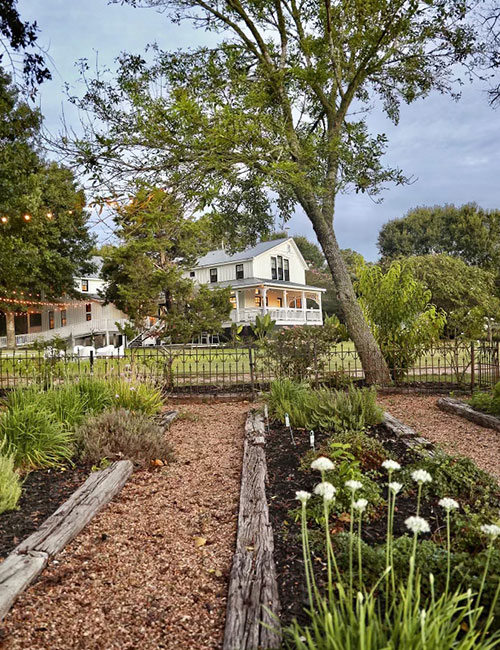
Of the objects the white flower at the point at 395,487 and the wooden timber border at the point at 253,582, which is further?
the wooden timber border at the point at 253,582

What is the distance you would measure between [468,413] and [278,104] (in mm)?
7527

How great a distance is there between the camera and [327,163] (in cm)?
970

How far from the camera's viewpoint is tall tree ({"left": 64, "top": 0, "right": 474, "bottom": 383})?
7.41m

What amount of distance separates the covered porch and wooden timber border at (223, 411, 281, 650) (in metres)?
22.9

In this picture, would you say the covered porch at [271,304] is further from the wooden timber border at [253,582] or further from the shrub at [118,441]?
the wooden timber border at [253,582]

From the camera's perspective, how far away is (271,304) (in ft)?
105

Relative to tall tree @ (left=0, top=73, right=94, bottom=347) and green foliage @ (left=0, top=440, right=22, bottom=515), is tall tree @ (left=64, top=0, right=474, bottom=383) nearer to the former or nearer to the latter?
green foliage @ (left=0, top=440, right=22, bottom=515)

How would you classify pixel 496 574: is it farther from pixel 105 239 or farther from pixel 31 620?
pixel 105 239

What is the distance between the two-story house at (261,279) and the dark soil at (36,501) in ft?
77.5

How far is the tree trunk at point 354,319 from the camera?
9445mm

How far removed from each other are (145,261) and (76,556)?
19.5 meters

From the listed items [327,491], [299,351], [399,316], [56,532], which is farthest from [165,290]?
[327,491]

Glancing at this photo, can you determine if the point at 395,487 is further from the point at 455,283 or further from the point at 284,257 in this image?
the point at 284,257

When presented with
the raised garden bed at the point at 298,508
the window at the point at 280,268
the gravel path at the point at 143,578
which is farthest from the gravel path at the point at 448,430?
the window at the point at 280,268
